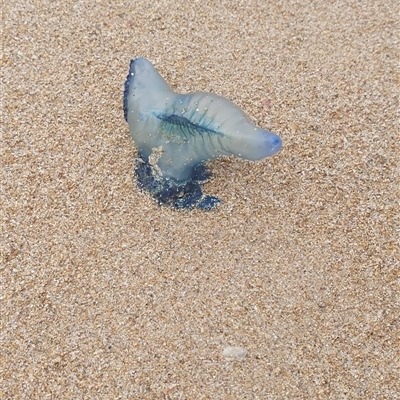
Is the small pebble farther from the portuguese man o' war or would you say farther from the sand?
the portuguese man o' war

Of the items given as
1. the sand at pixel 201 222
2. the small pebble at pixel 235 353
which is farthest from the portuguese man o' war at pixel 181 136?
the small pebble at pixel 235 353

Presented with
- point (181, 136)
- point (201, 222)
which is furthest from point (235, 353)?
point (181, 136)

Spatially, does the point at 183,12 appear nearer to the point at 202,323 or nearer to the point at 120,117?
the point at 120,117

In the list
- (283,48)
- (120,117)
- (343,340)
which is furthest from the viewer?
(283,48)

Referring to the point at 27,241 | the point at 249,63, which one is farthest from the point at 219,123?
the point at 27,241

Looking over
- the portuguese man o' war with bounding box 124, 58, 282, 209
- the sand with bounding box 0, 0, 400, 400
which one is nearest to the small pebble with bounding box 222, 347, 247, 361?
the sand with bounding box 0, 0, 400, 400

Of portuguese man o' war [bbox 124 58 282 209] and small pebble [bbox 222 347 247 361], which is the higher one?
portuguese man o' war [bbox 124 58 282 209]

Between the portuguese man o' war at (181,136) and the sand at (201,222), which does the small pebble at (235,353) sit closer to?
the sand at (201,222)
